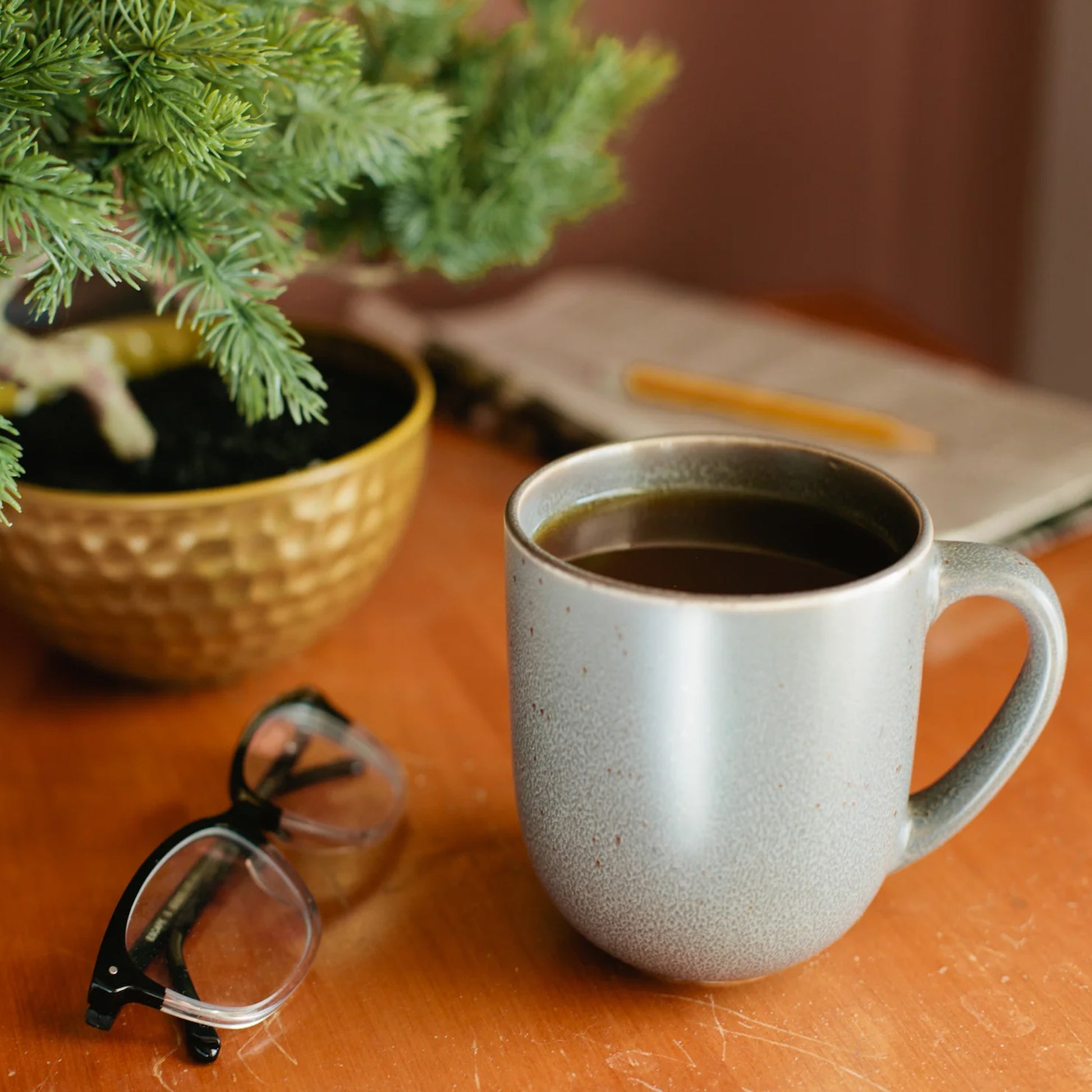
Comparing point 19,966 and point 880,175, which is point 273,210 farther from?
point 880,175

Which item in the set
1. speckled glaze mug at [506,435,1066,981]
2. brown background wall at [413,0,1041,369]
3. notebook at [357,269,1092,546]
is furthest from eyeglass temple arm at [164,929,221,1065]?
brown background wall at [413,0,1041,369]

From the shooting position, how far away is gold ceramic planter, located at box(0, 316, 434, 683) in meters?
0.41

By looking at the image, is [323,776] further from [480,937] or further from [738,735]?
[738,735]

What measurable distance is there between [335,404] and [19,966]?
0.86 ft

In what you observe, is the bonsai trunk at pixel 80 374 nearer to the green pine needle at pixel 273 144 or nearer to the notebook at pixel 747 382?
the green pine needle at pixel 273 144

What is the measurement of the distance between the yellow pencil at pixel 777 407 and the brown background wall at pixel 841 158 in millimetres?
348

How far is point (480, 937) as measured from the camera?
365 millimetres

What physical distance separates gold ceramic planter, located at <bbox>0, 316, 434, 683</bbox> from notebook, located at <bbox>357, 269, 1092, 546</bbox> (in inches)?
8.7

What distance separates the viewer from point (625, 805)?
0.97 feet

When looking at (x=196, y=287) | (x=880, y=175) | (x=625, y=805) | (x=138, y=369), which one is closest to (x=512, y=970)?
(x=625, y=805)

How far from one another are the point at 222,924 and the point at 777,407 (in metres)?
0.46

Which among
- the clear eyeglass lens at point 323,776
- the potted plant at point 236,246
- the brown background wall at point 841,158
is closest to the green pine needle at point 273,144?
the potted plant at point 236,246

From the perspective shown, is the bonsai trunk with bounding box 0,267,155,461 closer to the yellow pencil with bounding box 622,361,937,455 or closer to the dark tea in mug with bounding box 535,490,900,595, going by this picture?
the dark tea in mug with bounding box 535,490,900,595

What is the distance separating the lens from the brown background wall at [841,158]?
1059mm
